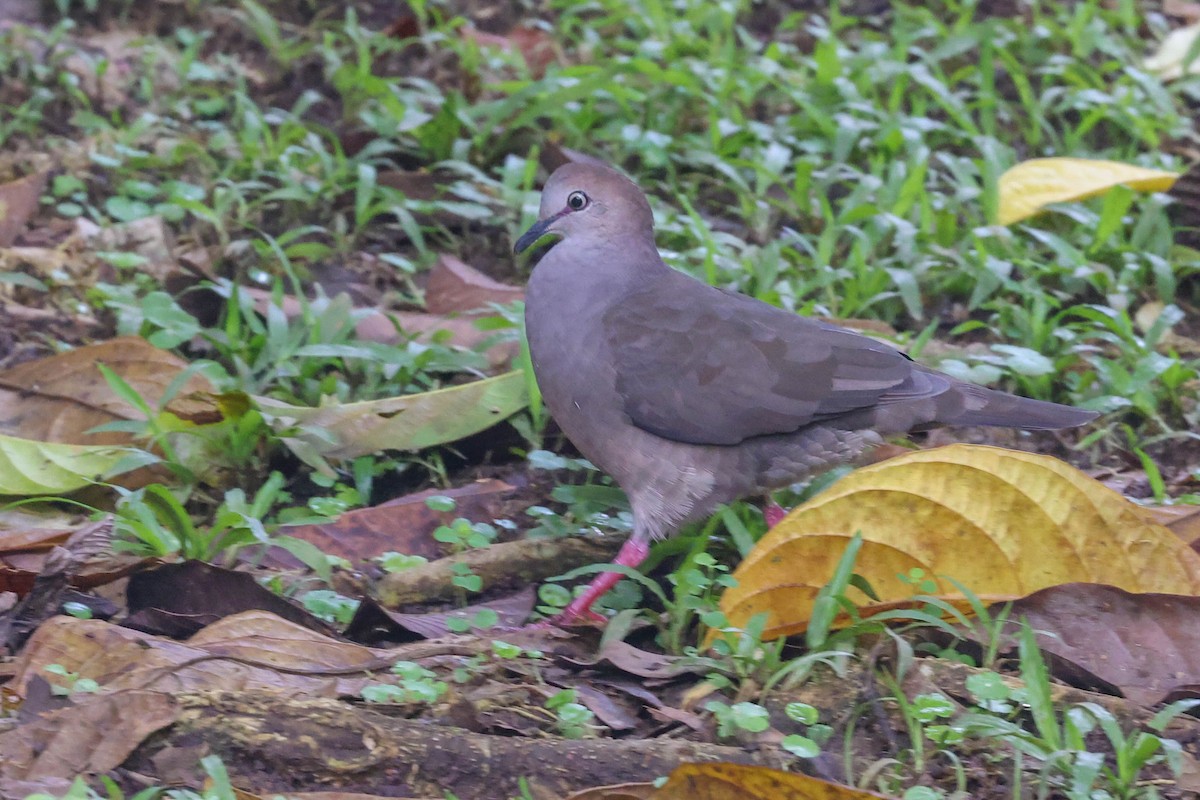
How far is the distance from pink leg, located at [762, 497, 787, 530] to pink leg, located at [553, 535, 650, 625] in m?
0.39

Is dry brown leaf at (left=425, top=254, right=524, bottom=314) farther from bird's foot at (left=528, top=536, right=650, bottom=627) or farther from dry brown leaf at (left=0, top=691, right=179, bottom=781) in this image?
dry brown leaf at (left=0, top=691, right=179, bottom=781)

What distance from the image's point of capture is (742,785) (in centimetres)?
249

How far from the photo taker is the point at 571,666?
3066 millimetres

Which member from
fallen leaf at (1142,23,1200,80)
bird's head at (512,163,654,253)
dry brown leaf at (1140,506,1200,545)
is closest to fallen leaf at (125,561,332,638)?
bird's head at (512,163,654,253)

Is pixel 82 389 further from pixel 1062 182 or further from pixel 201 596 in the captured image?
pixel 1062 182

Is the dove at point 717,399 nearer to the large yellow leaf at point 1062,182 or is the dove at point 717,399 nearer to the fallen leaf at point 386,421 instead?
the fallen leaf at point 386,421

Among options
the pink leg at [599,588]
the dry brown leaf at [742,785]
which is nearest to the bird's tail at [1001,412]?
the pink leg at [599,588]

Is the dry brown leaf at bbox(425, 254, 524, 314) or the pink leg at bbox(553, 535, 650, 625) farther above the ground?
the dry brown leaf at bbox(425, 254, 524, 314)

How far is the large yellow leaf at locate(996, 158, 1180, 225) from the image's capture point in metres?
5.34

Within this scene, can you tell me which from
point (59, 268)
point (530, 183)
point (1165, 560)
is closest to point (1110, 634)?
point (1165, 560)

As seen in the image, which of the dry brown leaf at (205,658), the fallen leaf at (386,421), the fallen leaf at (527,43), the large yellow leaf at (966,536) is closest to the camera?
the dry brown leaf at (205,658)

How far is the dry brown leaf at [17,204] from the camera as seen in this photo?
5035 mm

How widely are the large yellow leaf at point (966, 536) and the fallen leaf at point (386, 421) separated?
3.66ft

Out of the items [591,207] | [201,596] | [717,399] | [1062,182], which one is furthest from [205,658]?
[1062,182]
